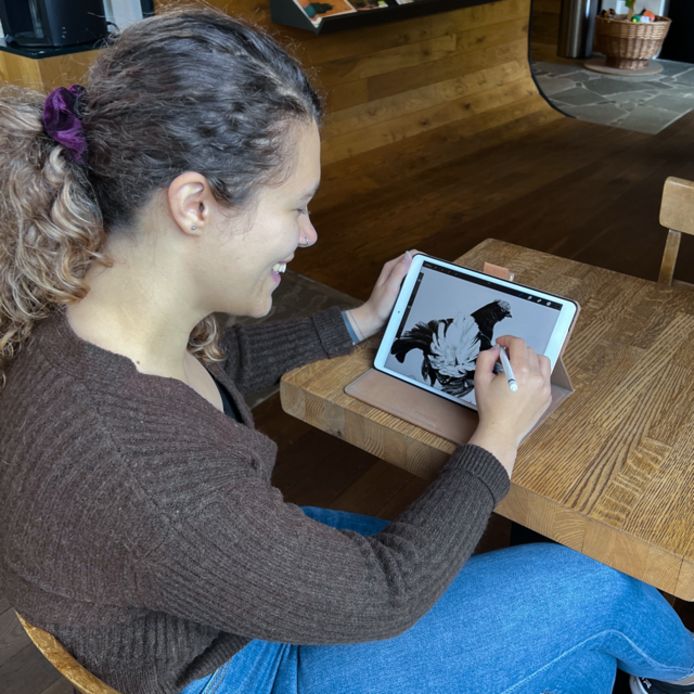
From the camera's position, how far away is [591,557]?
3.07 ft

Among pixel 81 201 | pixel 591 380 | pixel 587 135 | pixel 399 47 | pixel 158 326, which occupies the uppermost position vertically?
pixel 81 201

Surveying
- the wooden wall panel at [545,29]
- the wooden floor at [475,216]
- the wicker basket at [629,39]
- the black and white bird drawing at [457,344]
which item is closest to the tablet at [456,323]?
the black and white bird drawing at [457,344]

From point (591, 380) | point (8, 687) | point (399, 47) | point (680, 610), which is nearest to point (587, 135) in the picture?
point (399, 47)

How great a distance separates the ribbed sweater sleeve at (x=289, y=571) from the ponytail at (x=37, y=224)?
29 cm

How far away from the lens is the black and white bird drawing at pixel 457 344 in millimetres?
1109

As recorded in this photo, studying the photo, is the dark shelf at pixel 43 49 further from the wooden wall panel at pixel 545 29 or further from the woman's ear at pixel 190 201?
the wooden wall panel at pixel 545 29

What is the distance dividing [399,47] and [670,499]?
405cm

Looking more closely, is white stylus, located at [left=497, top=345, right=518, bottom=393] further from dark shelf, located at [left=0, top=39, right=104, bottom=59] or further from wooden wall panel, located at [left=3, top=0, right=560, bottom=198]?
wooden wall panel, located at [left=3, top=0, right=560, bottom=198]

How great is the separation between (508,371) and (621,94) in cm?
562

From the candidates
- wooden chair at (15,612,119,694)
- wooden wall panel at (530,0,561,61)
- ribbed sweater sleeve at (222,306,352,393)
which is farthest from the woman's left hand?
wooden wall panel at (530,0,561,61)

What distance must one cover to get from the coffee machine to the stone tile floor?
3.62 meters

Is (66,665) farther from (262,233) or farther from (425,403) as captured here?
(425,403)

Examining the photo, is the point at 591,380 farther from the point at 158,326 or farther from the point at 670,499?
the point at 158,326

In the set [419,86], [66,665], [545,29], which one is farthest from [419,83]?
[66,665]
